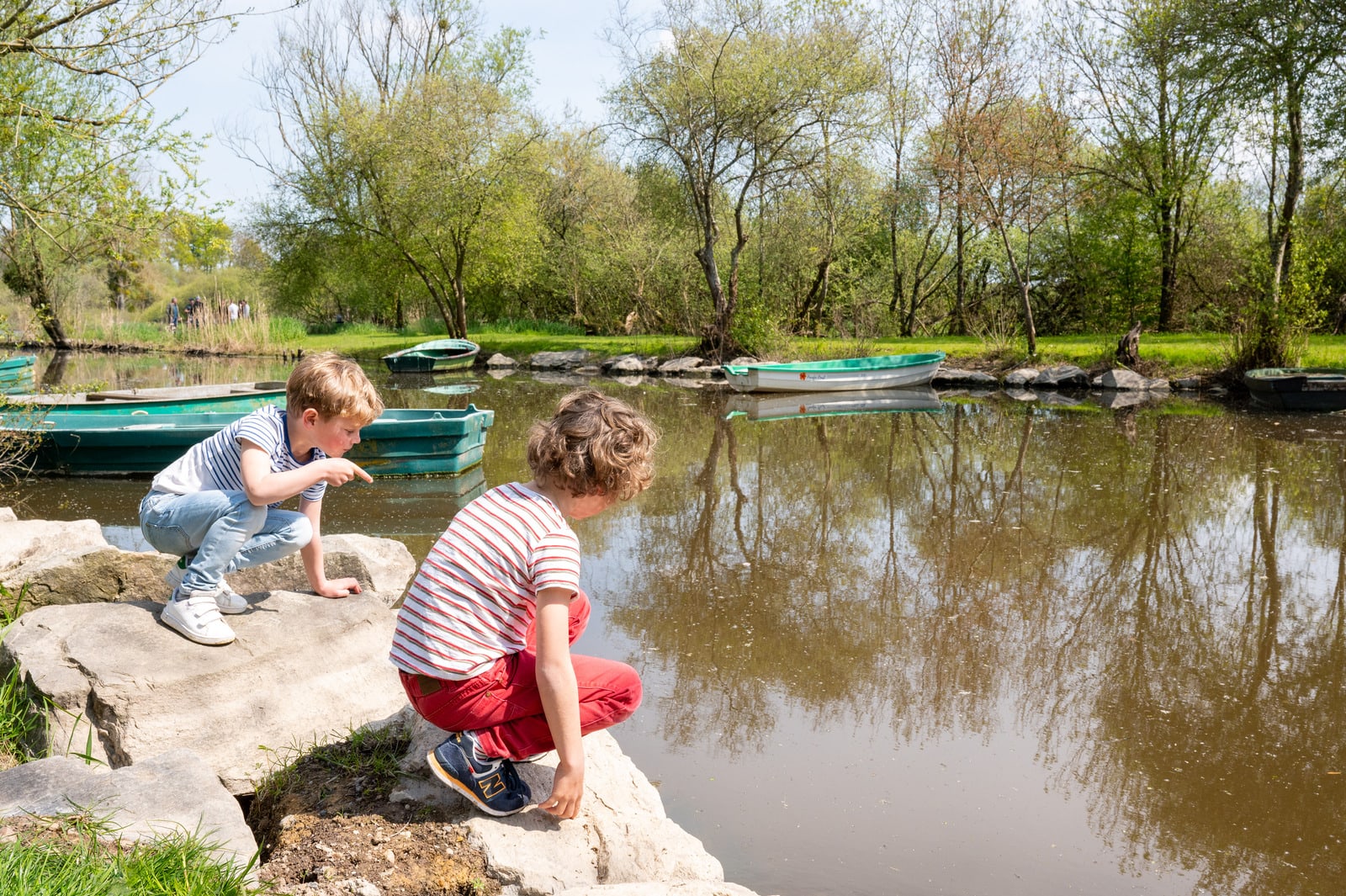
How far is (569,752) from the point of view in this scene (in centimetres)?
270

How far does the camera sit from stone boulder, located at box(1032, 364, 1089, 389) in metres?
20.8

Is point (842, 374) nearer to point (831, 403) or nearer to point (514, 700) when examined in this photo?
point (831, 403)

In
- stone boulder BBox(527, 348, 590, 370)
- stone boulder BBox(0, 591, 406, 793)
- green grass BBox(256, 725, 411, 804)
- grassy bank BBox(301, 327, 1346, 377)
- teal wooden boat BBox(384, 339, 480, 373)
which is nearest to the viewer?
green grass BBox(256, 725, 411, 804)

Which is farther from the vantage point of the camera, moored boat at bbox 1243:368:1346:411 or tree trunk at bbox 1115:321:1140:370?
tree trunk at bbox 1115:321:1140:370

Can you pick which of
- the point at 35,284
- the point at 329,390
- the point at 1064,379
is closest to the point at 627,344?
the point at 1064,379

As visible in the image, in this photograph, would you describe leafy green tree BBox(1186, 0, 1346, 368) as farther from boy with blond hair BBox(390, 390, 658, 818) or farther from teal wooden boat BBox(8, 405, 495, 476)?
boy with blond hair BBox(390, 390, 658, 818)

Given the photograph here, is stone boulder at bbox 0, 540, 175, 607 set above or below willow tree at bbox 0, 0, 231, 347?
below

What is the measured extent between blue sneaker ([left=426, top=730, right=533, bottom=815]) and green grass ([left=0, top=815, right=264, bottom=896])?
0.56 meters

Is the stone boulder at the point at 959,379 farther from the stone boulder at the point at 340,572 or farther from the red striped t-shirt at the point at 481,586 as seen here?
the red striped t-shirt at the point at 481,586

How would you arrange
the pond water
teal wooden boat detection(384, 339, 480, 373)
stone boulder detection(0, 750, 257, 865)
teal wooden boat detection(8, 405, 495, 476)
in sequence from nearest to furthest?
stone boulder detection(0, 750, 257, 865), the pond water, teal wooden boat detection(8, 405, 495, 476), teal wooden boat detection(384, 339, 480, 373)

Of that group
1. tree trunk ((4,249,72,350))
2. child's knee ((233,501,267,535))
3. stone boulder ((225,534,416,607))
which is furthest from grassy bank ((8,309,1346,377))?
child's knee ((233,501,267,535))

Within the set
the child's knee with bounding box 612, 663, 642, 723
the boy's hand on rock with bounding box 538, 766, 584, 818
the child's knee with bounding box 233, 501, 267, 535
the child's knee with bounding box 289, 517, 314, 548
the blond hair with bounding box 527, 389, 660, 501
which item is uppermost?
the blond hair with bounding box 527, 389, 660, 501

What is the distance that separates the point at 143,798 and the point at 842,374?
60.3 ft

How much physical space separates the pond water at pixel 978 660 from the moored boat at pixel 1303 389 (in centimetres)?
547
